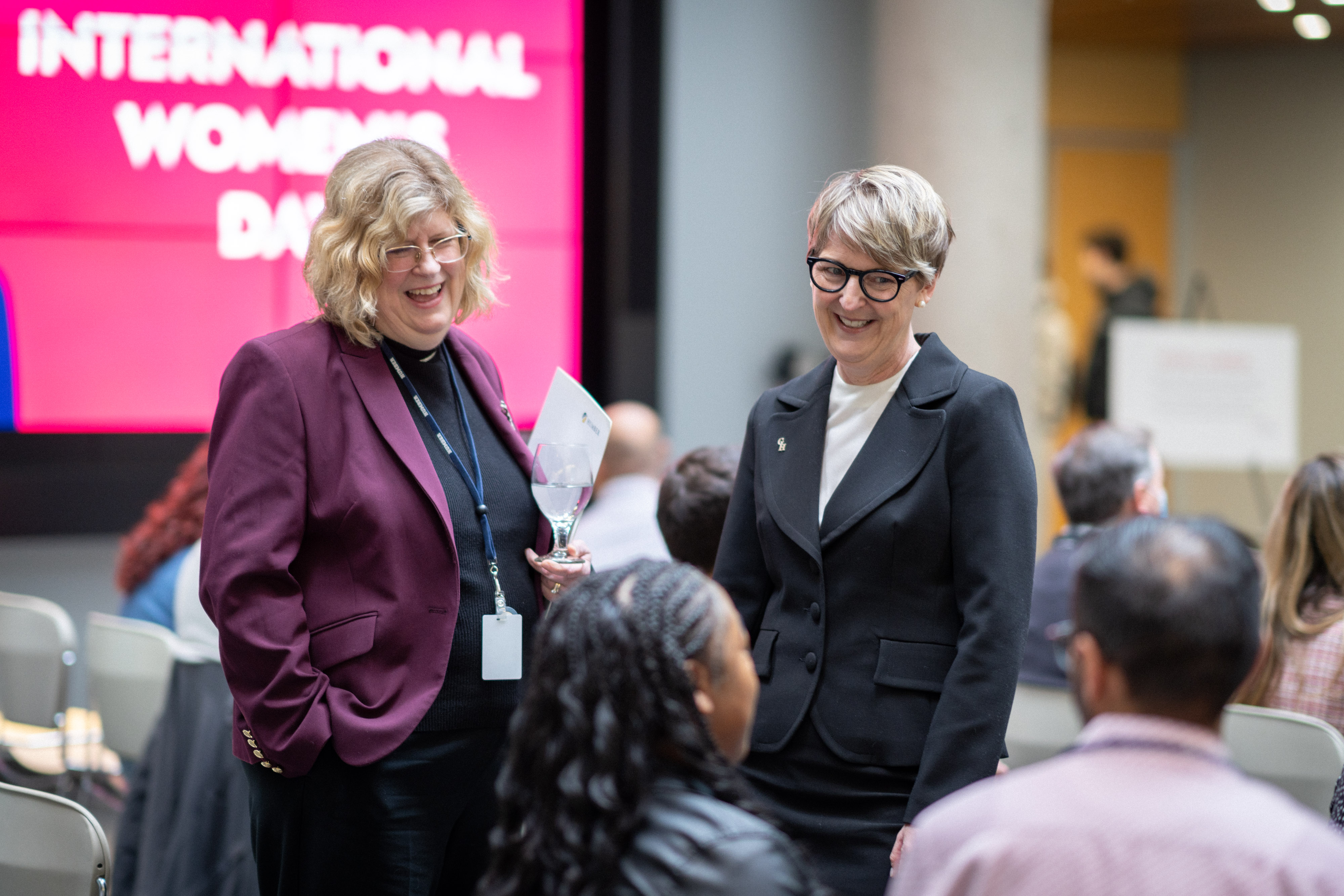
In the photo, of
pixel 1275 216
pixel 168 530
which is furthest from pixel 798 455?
pixel 1275 216

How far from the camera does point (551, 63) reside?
5.24 metres

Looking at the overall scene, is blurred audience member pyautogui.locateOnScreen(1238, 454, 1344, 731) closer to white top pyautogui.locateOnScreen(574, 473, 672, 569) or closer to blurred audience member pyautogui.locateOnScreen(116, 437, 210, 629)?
white top pyautogui.locateOnScreen(574, 473, 672, 569)

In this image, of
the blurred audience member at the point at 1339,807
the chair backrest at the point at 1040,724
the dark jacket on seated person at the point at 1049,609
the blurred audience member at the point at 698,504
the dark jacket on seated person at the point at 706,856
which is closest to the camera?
the dark jacket on seated person at the point at 706,856

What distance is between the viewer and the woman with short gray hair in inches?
69.5

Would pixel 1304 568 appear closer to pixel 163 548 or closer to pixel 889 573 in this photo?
pixel 889 573

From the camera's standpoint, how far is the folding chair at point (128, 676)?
11.0ft

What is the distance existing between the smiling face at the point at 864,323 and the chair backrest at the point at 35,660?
2693 millimetres

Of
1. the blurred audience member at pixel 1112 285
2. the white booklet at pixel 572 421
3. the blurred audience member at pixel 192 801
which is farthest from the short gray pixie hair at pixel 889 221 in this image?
the blurred audience member at pixel 1112 285

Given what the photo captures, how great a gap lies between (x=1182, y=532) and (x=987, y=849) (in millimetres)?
347

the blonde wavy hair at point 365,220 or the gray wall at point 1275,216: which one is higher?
the gray wall at point 1275,216

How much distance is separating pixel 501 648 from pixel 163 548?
1.99m

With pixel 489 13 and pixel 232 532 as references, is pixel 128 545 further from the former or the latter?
pixel 489 13

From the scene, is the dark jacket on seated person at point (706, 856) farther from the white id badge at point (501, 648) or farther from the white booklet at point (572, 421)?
the white booklet at point (572, 421)

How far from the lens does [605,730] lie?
1272 mm
